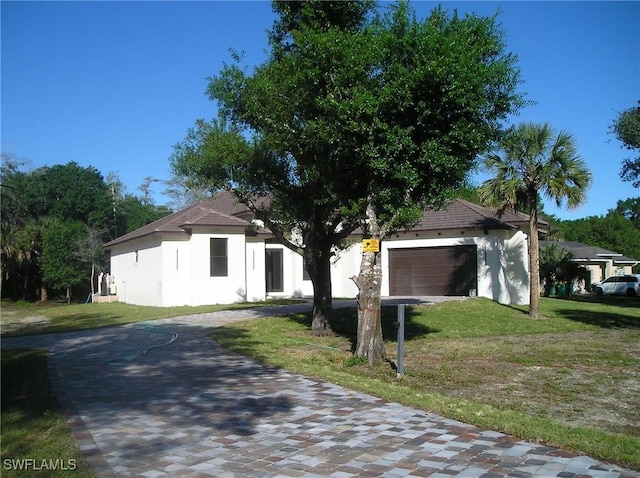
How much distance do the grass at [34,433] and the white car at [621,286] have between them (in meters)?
36.6

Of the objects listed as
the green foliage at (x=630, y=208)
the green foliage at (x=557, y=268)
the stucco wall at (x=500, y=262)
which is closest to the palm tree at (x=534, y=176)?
the stucco wall at (x=500, y=262)

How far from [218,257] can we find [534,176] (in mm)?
13140

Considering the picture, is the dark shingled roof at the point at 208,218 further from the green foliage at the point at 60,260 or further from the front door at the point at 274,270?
the green foliage at the point at 60,260

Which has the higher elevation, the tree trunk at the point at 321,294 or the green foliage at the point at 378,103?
the green foliage at the point at 378,103

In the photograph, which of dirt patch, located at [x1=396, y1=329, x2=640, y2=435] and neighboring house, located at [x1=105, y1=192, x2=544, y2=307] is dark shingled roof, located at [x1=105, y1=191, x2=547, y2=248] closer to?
neighboring house, located at [x1=105, y1=192, x2=544, y2=307]

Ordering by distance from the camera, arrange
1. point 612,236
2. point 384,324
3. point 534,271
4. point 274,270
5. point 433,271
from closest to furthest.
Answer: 1. point 384,324
2. point 534,271
3. point 433,271
4. point 274,270
5. point 612,236

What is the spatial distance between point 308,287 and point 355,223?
14.7 m

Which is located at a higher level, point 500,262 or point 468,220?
point 468,220

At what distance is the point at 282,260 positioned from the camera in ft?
92.1

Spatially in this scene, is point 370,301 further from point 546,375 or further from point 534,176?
point 534,176

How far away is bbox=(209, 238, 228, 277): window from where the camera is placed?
24.8 meters

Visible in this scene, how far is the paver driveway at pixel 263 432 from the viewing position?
531cm

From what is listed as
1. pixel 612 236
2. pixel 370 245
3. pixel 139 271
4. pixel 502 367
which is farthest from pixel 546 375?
pixel 612 236

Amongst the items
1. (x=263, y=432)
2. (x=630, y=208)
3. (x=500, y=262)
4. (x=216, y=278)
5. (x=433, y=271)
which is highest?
(x=630, y=208)
